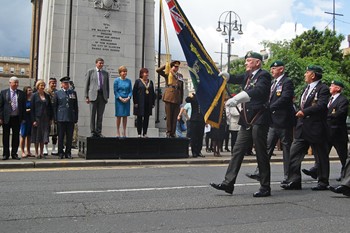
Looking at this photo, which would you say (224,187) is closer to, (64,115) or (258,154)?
(258,154)

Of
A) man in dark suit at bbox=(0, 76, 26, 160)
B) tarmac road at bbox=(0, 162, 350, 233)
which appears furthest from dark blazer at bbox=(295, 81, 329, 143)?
man in dark suit at bbox=(0, 76, 26, 160)

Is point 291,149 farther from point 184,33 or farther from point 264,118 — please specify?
point 184,33

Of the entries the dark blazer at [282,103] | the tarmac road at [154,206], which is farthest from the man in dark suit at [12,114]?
the dark blazer at [282,103]

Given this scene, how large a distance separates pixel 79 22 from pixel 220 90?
9937 millimetres

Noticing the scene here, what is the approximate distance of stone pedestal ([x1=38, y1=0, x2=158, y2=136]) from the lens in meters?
16.5

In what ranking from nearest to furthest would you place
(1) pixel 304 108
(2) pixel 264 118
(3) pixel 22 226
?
(3) pixel 22 226, (2) pixel 264 118, (1) pixel 304 108

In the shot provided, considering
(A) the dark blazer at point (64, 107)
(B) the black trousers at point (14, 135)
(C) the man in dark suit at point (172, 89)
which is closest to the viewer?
(B) the black trousers at point (14, 135)

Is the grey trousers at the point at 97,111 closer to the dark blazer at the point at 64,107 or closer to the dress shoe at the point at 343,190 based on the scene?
the dark blazer at the point at 64,107

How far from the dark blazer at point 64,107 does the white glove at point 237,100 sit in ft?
19.9

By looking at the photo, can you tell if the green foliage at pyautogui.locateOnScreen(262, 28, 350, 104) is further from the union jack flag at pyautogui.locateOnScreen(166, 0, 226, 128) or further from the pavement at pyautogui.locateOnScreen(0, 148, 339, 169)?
the union jack flag at pyautogui.locateOnScreen(166, 0, 226, 128)

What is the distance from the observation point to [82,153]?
11.7 m

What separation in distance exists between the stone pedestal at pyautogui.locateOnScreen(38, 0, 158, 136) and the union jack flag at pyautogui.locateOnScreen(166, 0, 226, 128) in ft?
28.4

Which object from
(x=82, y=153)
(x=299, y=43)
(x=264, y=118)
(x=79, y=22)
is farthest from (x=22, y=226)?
(x=299, y=43)

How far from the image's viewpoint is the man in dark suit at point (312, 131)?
755 centimetres
